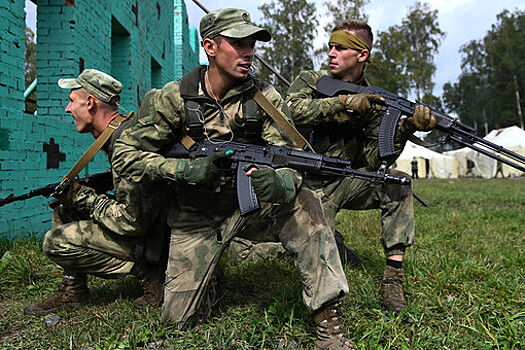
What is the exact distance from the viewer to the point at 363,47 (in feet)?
11.0

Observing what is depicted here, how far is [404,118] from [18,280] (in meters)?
3.19

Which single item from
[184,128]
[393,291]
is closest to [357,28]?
[184,128]

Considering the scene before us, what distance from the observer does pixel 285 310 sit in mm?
2613

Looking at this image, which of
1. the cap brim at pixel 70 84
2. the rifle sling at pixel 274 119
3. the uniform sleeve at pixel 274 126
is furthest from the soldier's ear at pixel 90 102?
the uniform sleeve at pixel 274 126

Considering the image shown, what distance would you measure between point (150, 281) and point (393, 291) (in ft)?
5.31

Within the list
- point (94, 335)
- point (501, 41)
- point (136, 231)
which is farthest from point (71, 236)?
point (501, 41)

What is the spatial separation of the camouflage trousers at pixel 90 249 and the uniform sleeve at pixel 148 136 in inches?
18.9

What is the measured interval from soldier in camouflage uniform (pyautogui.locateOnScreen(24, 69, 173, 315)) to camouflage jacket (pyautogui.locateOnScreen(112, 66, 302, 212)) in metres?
0.23

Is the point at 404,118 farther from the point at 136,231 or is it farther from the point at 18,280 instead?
the point at 18,280

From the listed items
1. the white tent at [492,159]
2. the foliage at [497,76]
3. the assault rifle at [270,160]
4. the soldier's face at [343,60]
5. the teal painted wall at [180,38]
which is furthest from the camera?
the foliage at [497,76]

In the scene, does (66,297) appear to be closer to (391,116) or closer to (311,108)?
(311,108)

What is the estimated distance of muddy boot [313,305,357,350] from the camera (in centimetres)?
213

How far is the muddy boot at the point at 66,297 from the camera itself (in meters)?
2.74

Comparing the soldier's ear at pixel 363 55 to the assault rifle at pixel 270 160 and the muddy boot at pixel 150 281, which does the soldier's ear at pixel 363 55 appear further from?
the muddy boot at pixel 150 281
